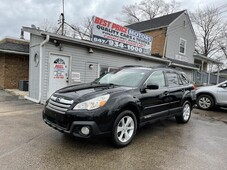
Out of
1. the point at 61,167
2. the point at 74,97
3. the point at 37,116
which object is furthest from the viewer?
the point at 37,116

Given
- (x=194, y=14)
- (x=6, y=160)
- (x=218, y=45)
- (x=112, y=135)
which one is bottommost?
(x=6, y=160)

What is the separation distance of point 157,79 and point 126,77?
82 centimetres

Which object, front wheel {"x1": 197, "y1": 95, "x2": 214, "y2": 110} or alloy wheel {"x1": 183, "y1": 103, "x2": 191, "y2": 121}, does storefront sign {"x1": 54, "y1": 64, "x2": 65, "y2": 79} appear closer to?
alloy wheel {"x1": 183, "y1": 103, "x2": 191, "y2": 121}

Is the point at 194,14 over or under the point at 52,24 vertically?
over

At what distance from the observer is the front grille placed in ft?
11.3

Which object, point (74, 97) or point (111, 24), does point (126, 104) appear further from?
point (111, 24)

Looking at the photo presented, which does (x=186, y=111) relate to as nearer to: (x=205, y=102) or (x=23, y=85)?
(x=205, y=102)

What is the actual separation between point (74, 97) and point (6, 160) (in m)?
1.50

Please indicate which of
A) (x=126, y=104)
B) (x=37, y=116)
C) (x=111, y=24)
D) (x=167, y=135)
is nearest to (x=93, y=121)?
(x=126, y=104)

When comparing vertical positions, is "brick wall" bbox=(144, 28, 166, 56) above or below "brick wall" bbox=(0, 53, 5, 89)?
above

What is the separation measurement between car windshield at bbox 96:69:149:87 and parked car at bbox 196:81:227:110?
5.40 meters

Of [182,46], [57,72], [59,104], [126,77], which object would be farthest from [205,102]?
[182,46]

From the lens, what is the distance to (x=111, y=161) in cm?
320

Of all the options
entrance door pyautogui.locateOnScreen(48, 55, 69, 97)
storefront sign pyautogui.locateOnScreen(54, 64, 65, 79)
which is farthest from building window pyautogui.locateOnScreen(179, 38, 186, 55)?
storefront sign pyautogui.locateOnScreen(54, 64, 65, 79)
